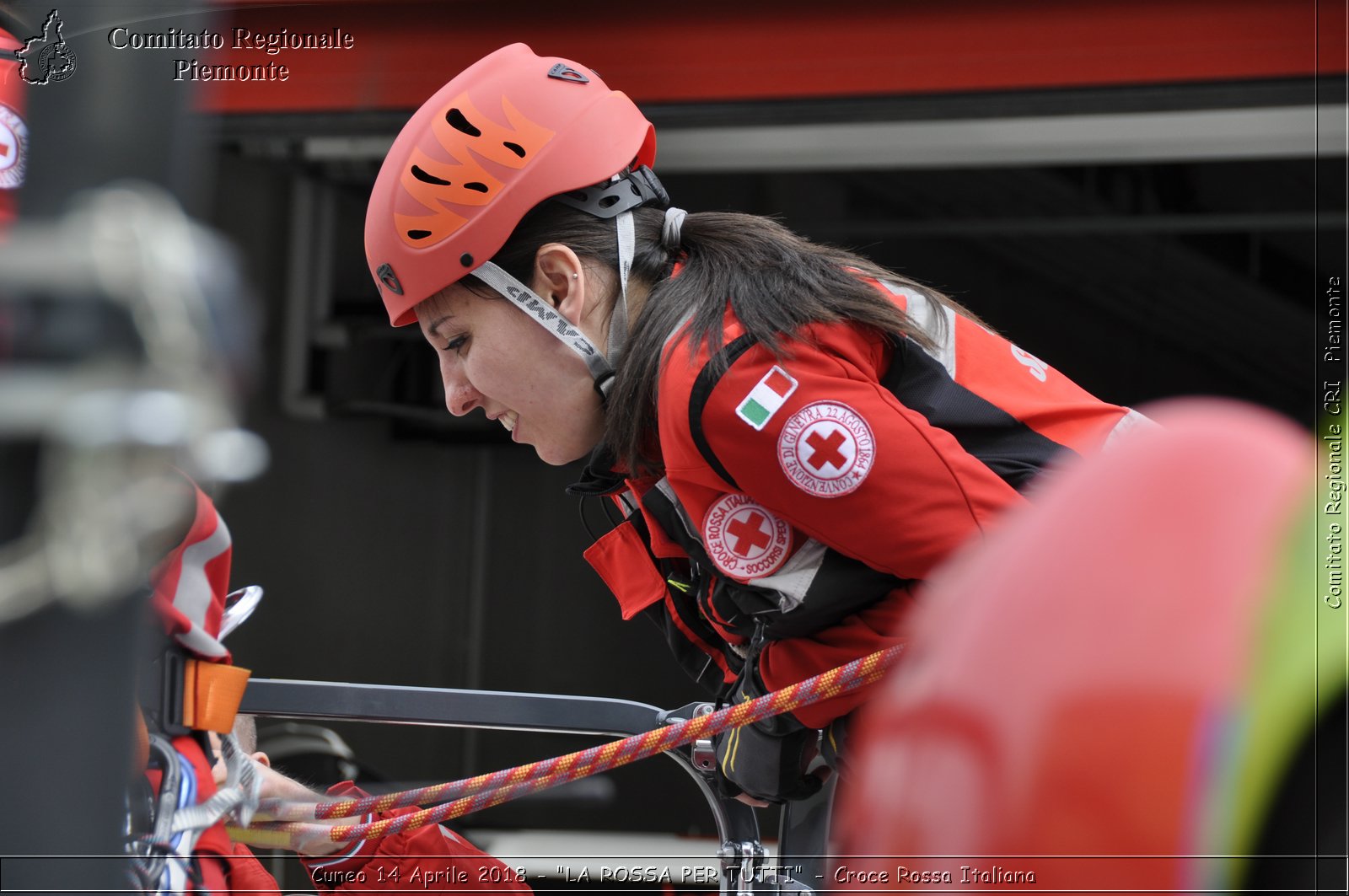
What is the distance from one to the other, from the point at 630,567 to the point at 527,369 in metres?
0.33

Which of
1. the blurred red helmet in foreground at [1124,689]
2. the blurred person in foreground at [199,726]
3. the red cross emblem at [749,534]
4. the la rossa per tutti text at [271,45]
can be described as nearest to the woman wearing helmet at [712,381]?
the red cross emblem at [749,534]

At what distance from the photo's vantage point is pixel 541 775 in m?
1.66

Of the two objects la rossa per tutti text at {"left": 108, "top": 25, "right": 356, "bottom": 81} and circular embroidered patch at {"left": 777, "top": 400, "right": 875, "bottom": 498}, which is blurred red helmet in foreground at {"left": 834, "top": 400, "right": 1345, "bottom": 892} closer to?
circular embroidered patch at {"left": 777, "top": 400, "right": 875, "bottom": 498}

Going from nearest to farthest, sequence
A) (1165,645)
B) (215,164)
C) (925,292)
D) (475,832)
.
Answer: (1165,645) → (925,292) → (215,164) → (475,832)

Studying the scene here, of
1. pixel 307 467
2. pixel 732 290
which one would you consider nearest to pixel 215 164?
pixel 307 467

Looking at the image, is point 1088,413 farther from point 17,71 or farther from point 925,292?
point 17,71

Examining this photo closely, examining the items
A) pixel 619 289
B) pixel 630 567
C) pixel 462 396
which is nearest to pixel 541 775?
pixel 630 567

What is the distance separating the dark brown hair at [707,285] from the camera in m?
1.54

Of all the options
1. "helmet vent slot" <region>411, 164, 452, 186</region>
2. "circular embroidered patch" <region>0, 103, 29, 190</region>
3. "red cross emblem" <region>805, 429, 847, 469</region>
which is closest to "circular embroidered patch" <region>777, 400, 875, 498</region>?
"red cross emblem" <region>805, 429, 847, 469</region>

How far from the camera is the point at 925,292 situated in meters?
1.69

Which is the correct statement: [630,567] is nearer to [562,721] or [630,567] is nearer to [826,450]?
[562,721]

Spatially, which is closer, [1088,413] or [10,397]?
[10,397]

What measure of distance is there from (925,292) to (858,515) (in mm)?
389

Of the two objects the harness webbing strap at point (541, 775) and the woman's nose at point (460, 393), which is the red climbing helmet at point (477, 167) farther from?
the harness webbing strap at point (541, 775)
